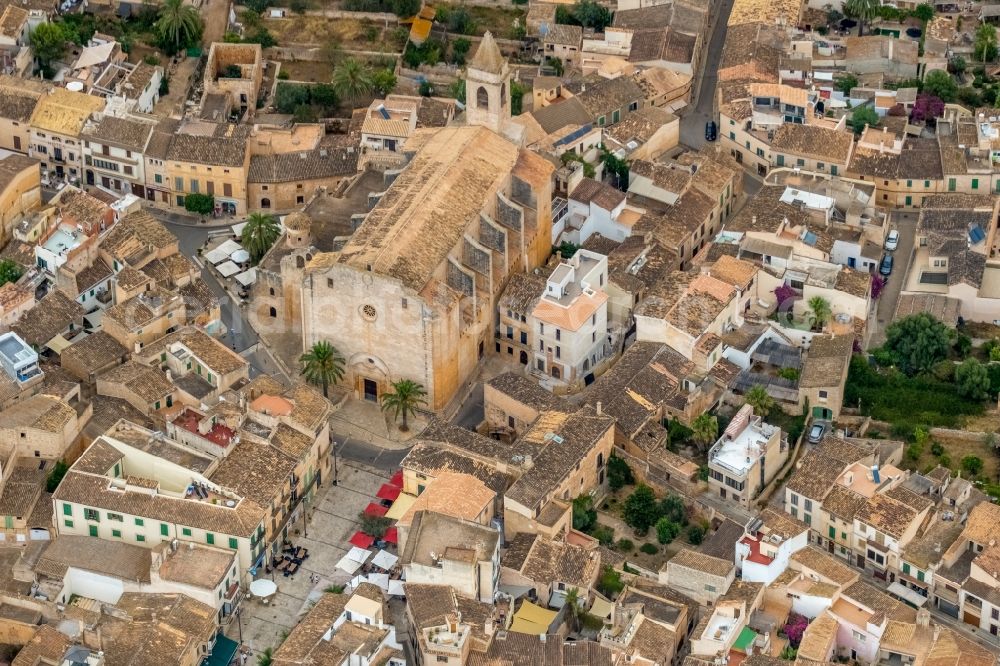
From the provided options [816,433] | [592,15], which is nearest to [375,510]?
[816,433]

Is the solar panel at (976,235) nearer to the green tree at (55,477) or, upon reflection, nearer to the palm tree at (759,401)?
the palm tree at (759,401)

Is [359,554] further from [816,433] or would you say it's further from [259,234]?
[259,234]

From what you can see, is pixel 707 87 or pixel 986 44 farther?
pixel 707 87

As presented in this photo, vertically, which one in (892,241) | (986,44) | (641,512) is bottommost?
(641,512)

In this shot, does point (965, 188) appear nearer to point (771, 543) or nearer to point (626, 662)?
point (771, 543)

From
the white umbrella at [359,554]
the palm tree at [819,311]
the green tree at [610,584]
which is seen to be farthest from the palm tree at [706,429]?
the white umbrella at [359,554]

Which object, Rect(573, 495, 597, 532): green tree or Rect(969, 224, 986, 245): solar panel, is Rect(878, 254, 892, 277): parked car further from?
Rect(573, 495, 597, 532): green tree
